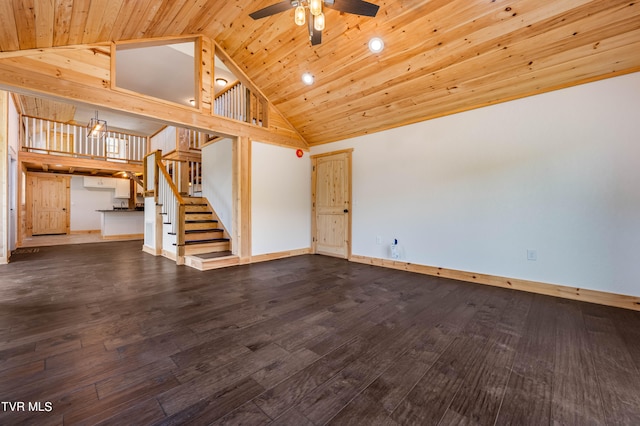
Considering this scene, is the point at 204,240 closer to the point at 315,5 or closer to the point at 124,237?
the point at 315,5

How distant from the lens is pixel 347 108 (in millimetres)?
4535

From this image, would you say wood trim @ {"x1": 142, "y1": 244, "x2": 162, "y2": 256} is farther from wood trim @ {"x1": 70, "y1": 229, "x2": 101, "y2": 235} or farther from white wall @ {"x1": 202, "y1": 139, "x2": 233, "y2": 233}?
wood trim @ {"x1": 70, "y1": 229, "x2": 101, "y2": 235}

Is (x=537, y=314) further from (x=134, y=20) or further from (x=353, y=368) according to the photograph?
(x=134, y=20)

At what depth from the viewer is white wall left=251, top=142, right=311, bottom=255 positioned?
16.4ft

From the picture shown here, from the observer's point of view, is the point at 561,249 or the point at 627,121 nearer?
the point at 627,121

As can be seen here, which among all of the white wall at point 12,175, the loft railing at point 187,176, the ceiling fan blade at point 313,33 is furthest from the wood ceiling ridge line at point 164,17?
the white wall at point 12,175

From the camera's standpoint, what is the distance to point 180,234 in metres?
4.65

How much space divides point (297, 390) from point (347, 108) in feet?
13.8

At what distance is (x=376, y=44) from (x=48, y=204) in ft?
40.5

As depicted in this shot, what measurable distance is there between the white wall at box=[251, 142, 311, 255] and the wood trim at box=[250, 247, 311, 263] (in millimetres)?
62

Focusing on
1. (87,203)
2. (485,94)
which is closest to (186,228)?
(485,94)

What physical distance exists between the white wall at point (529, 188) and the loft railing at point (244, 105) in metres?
2.55

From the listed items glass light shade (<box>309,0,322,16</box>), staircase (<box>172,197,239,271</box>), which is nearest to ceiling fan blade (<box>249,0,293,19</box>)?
glass light shade (<box>309,0,322,16</box>)

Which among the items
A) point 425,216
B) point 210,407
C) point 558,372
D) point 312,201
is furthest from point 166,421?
point 312,201
